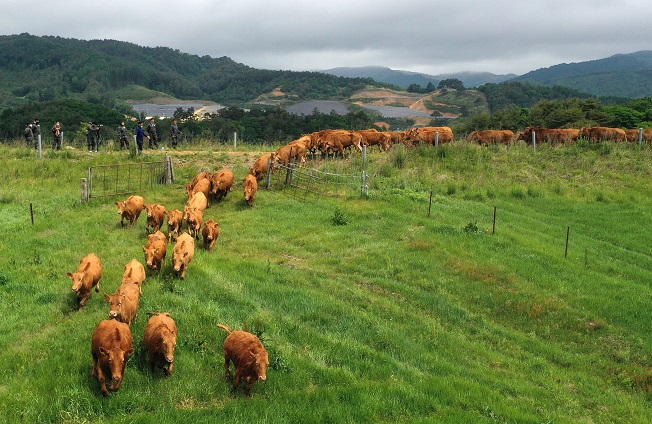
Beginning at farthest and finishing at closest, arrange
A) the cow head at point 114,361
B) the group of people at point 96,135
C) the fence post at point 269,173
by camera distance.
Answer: the group of people at point 96,135
the fence post at point 269,173
the cow head at point 114,361

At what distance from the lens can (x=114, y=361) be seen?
283 inches

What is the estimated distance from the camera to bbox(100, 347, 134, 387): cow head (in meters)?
7.17

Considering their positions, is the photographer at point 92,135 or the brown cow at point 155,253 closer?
the brown cow at point 155,253

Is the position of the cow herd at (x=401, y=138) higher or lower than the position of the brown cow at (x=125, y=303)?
higher

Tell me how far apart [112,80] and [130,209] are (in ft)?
428

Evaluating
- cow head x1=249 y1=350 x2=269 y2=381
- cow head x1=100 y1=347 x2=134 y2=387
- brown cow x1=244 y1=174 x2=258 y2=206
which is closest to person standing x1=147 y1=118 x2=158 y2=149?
brown cow x1=244 y1=174 x2=258 y2=206

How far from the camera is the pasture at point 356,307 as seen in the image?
24.9 feet

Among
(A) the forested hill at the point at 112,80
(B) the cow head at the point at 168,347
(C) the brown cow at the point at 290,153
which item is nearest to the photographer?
(B) the cow head at the point at 168,347

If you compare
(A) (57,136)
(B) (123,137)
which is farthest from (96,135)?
(A) (57,136)

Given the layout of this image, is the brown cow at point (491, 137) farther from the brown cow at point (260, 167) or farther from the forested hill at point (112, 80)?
Result: the forested hill at point (112, 80)

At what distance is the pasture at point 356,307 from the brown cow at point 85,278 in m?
0.27

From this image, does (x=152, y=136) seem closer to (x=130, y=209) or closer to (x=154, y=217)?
(x=130, y=209)

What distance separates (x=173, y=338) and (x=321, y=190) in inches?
594

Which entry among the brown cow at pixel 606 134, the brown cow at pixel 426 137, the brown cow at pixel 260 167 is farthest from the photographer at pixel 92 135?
the brown cow at pixel 606 134
